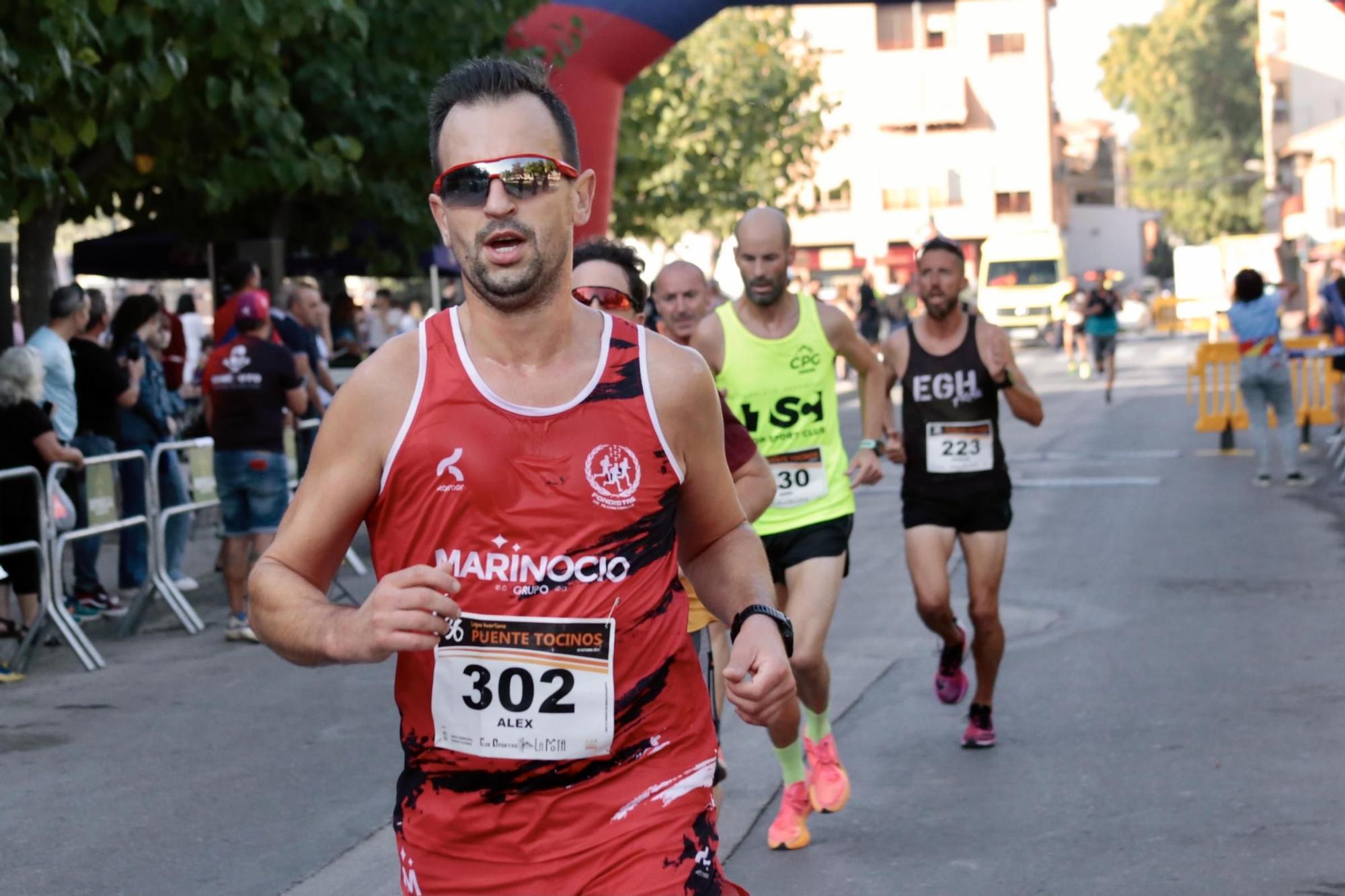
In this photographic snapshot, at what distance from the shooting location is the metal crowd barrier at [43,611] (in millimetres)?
9586

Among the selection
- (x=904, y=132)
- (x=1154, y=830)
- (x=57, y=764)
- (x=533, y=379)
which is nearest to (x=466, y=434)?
(x=533, y=379)

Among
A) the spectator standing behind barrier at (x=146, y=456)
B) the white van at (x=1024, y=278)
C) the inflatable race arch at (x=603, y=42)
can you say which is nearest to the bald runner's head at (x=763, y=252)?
the spectator standing behind barrier at (x=146, y=456)

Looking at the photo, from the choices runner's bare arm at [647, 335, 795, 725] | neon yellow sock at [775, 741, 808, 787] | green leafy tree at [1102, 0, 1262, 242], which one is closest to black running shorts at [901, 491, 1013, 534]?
neon yellow sock at [775, 741, 808, 787]

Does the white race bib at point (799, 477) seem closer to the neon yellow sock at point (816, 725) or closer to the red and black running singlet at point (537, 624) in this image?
the neon yellow sock at point (816, 725)

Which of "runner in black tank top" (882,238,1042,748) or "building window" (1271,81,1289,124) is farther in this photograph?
"building window" (1271,81,1289,124)

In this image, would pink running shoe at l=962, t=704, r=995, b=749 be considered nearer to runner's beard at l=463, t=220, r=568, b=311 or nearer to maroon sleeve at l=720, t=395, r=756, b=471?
maroon sleeve at l=720, t=395, r=756, b=471

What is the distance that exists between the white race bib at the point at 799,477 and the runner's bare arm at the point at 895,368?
88 cm

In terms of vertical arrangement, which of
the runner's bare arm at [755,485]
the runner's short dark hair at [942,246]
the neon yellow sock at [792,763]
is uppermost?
the runner's short dark hair at [942,246]

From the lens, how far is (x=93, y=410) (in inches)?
444

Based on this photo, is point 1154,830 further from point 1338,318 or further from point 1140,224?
point 1140,224

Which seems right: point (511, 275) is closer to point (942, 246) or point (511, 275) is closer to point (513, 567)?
point (513, 567)

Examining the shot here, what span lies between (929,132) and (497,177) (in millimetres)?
74687

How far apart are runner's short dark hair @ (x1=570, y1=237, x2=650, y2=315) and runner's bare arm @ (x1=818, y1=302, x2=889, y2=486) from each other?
1.07 m

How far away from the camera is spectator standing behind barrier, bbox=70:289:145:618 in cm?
1112
